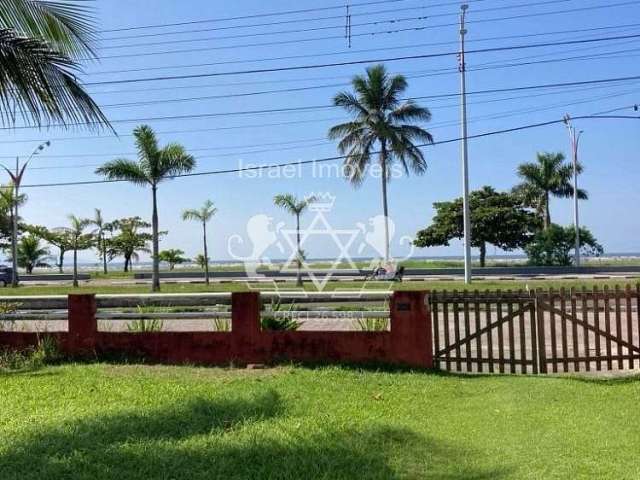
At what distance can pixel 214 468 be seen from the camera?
4.06 meters

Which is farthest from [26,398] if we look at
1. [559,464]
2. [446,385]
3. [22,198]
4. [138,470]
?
[22,198]

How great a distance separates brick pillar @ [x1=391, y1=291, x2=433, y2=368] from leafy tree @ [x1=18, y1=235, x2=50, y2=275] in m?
52.3

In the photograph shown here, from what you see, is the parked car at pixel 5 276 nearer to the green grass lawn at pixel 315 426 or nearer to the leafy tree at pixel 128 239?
the leafy tree at pixel 128 239

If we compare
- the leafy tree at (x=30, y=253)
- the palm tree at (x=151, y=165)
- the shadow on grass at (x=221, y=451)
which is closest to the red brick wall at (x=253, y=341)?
the shadow on grass at (x=221, y=451)

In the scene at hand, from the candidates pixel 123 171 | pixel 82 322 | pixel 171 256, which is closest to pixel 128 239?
pixel 171 256

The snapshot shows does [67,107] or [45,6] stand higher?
[45,6]

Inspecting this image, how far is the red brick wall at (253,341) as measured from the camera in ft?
26.0

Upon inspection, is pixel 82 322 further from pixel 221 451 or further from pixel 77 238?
pixel 77 238

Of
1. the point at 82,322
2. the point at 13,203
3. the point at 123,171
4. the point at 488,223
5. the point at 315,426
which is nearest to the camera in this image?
the point at 315,426

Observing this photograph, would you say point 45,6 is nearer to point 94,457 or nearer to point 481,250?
point 94,457

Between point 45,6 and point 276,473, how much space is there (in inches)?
197

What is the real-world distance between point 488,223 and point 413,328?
40.3 m

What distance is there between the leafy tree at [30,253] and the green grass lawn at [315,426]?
50.6 metres

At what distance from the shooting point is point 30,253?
5334cm
